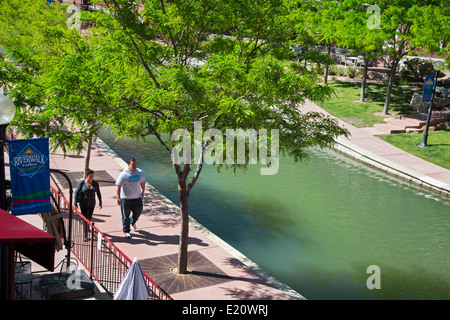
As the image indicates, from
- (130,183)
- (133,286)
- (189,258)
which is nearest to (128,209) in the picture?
(130,183)

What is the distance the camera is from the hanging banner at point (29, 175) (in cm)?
779

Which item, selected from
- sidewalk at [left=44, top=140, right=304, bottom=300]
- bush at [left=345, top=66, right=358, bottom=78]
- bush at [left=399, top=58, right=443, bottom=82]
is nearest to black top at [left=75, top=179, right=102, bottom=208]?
sidewalk at [left=44, top=140, right=304, bottom=300]

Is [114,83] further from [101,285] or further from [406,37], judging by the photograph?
[406,37]

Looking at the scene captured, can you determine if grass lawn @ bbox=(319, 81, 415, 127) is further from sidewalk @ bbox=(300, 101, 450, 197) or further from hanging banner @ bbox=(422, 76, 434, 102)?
hanging banner @ bbox=(422, 76, 434, 102)

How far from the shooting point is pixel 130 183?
1153 cm

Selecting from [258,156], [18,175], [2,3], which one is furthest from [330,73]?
[18,175]

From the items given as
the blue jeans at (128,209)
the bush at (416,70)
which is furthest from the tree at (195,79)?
the bush at (416,70)

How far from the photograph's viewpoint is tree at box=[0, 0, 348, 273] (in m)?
8.85

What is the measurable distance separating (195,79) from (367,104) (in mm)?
23475

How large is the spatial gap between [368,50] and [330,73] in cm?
1217

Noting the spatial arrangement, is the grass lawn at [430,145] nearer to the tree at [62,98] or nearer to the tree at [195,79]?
the tree at [195,79]

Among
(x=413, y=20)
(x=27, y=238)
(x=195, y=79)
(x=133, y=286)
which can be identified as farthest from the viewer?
(x=413, y=20)

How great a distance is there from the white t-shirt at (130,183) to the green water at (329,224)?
1851 millimetres

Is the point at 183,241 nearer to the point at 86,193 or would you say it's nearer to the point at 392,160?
the point at 86,193
